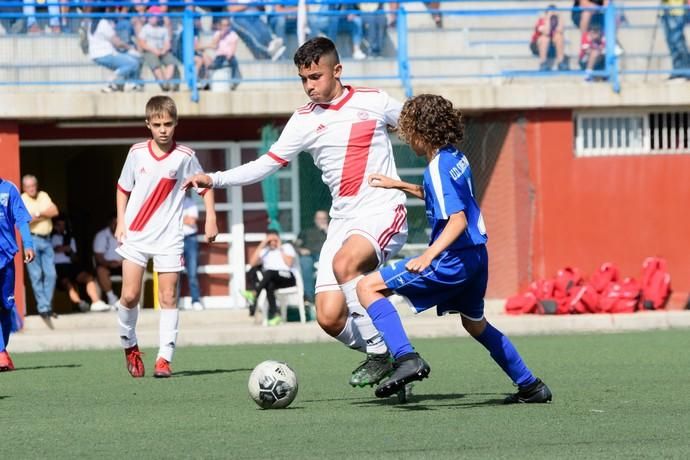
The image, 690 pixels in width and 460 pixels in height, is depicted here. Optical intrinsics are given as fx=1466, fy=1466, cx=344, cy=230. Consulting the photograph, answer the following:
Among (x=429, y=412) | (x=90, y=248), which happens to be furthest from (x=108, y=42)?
(x=429, y=412)

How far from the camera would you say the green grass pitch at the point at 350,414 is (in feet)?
22.7

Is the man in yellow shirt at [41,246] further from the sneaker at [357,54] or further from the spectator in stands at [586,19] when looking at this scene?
the spectator in stands at [586,19]

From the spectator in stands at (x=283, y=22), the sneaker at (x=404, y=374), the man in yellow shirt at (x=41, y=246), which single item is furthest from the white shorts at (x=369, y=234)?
the spectator in stands at (x=283, y=22)

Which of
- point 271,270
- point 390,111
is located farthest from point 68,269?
point 390,111

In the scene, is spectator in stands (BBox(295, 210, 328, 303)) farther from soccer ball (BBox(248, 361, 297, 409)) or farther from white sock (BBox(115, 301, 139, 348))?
soccer ball (BBox(248, 361, 297, 409))

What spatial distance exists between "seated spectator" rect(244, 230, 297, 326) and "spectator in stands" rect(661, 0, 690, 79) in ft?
21.9

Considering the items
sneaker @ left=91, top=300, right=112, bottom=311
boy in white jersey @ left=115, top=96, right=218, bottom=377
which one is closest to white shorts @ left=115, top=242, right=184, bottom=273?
boy in white jersey @ left=115, top=96, right=218, bottom=377

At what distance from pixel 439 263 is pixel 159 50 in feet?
43.8

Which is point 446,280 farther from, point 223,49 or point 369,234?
point 223,49

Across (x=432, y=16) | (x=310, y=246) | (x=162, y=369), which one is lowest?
(x=310, y=246)

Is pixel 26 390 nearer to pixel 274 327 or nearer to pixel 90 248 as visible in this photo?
pixel 274 327

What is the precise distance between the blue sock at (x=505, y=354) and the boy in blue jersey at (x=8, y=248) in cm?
559

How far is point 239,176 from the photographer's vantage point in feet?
30.7

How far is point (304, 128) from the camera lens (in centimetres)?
949
